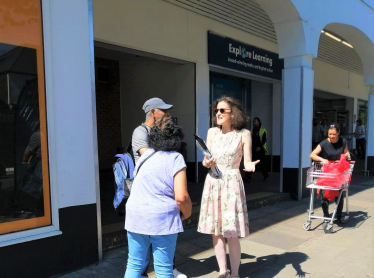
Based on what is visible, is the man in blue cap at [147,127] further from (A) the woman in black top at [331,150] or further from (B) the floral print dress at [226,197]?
(A) the woman in black top at [331,150]

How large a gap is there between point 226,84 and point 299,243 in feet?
19.1

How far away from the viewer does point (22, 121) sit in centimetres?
320

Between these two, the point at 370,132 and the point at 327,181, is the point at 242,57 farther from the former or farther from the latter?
the point at 370,132

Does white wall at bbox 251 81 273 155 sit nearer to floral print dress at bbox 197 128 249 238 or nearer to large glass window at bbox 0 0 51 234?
floral print dress at bbox 197 128 249 238

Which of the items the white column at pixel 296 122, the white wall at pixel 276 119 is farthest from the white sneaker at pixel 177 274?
the white wall at pixel 276 119

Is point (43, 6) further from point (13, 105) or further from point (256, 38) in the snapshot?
point (256, 38)

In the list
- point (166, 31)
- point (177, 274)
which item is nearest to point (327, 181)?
point (177, 274)

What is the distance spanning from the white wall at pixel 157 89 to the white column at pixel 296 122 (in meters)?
2.14

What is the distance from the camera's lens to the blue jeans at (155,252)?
7.72 feet

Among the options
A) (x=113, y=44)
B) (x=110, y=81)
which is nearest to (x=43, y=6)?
(x=113, y=44)

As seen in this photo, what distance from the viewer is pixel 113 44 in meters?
5.78

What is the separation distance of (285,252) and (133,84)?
20.4ft

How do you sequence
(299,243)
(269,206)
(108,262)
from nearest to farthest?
(108,262) → (299,243) → (269,206)

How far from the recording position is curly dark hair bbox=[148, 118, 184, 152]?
2.34 m
